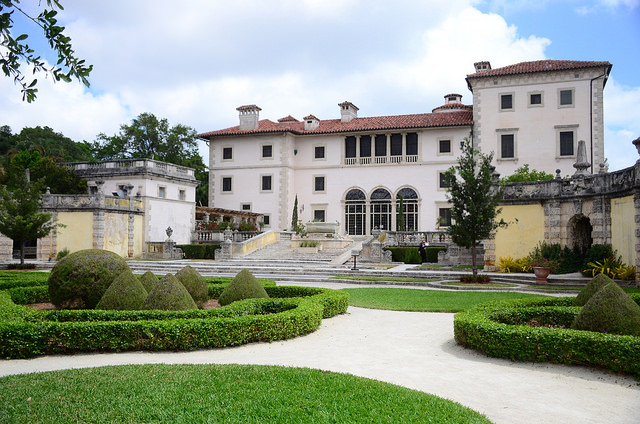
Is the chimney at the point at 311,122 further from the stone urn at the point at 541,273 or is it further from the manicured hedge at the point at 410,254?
the stone urn at the point at 541,273

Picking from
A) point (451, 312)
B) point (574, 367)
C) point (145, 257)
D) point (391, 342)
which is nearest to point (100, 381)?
point (391, 342)

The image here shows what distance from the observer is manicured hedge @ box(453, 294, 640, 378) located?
25.1 ft

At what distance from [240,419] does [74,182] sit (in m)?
42.4

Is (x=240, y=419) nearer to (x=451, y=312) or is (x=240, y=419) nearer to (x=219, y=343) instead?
(x=219, y=343)

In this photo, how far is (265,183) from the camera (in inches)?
1998

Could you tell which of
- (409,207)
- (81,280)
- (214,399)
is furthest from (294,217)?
(214,399)

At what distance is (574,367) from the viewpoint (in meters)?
8.18

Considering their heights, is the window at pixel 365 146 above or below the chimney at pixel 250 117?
below

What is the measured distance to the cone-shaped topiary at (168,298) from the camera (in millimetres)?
10773

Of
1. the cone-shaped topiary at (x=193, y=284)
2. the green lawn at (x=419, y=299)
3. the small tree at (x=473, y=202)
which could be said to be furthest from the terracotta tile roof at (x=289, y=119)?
the cone-shaped topiary at (x=193, y=284)

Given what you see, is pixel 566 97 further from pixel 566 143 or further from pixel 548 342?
pixel 548 342

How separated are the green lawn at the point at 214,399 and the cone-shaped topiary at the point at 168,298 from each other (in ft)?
11.1

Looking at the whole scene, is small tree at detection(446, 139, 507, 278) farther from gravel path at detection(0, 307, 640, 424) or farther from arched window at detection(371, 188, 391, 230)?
arched window at detection(371, 188, 391, 230)

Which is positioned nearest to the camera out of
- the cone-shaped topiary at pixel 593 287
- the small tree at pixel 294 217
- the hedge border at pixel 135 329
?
the hedge border at pixel 135 329
